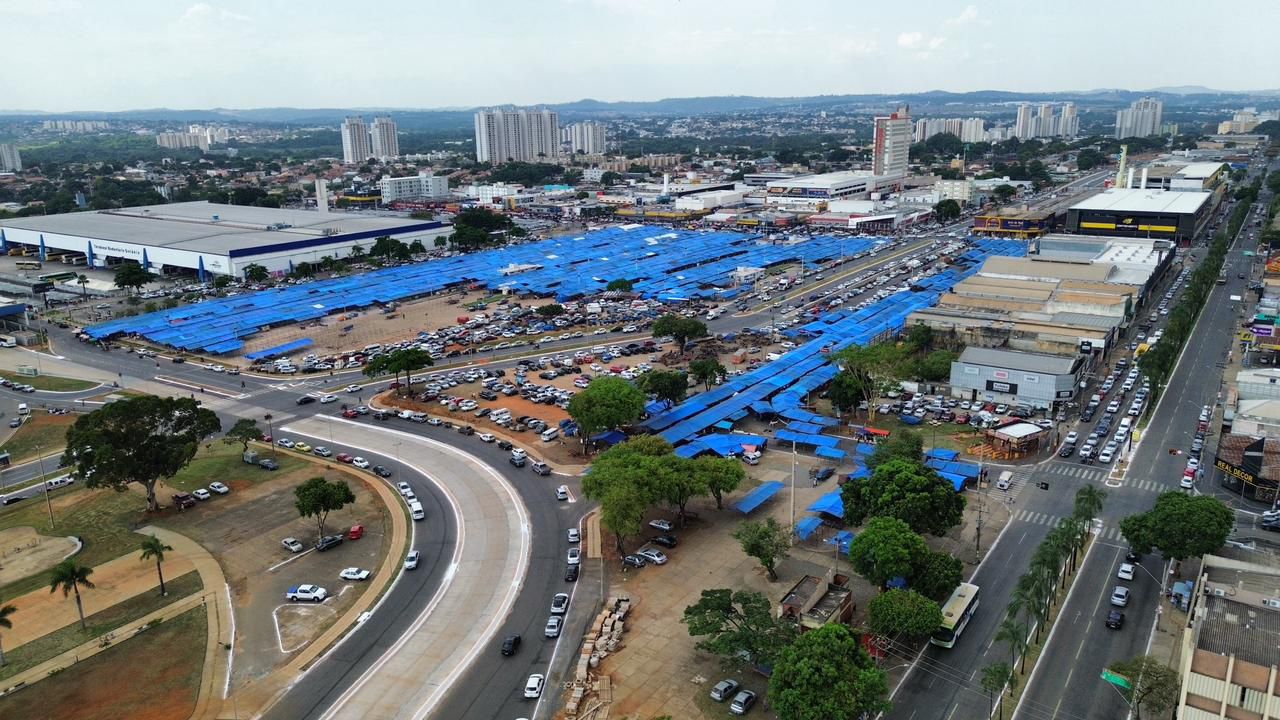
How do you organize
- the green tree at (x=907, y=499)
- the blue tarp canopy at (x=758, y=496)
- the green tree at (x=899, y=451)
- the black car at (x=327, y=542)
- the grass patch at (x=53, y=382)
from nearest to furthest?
the green tree at (x=907, y=499), the black car at (x=327, y=542), the blue tarp canopy at (x=758, y=496), the green tree at (x=899, y=451), the grass patch at (x=53, y=382)

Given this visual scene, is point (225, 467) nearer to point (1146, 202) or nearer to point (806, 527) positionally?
point (806, 527)

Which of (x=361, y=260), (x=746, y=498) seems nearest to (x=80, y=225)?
(x=361, y=260)

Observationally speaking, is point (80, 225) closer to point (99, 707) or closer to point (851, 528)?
point (99, 707)

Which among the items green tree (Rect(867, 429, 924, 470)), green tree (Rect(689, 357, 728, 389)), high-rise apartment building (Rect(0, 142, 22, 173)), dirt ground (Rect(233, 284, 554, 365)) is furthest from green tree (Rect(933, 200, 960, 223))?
high-rise apartment building (Rect(0, 142, 22, 173))

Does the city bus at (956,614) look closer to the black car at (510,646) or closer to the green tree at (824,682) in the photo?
the green tree at (824,682)

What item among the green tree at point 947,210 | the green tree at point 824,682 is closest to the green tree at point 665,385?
the green tree at point 824,682

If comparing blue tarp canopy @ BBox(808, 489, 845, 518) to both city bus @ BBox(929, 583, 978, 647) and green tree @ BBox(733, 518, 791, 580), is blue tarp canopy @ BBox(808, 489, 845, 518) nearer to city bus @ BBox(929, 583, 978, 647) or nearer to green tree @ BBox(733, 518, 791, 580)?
green tree @ BBox(733, 518, 791, 580)
